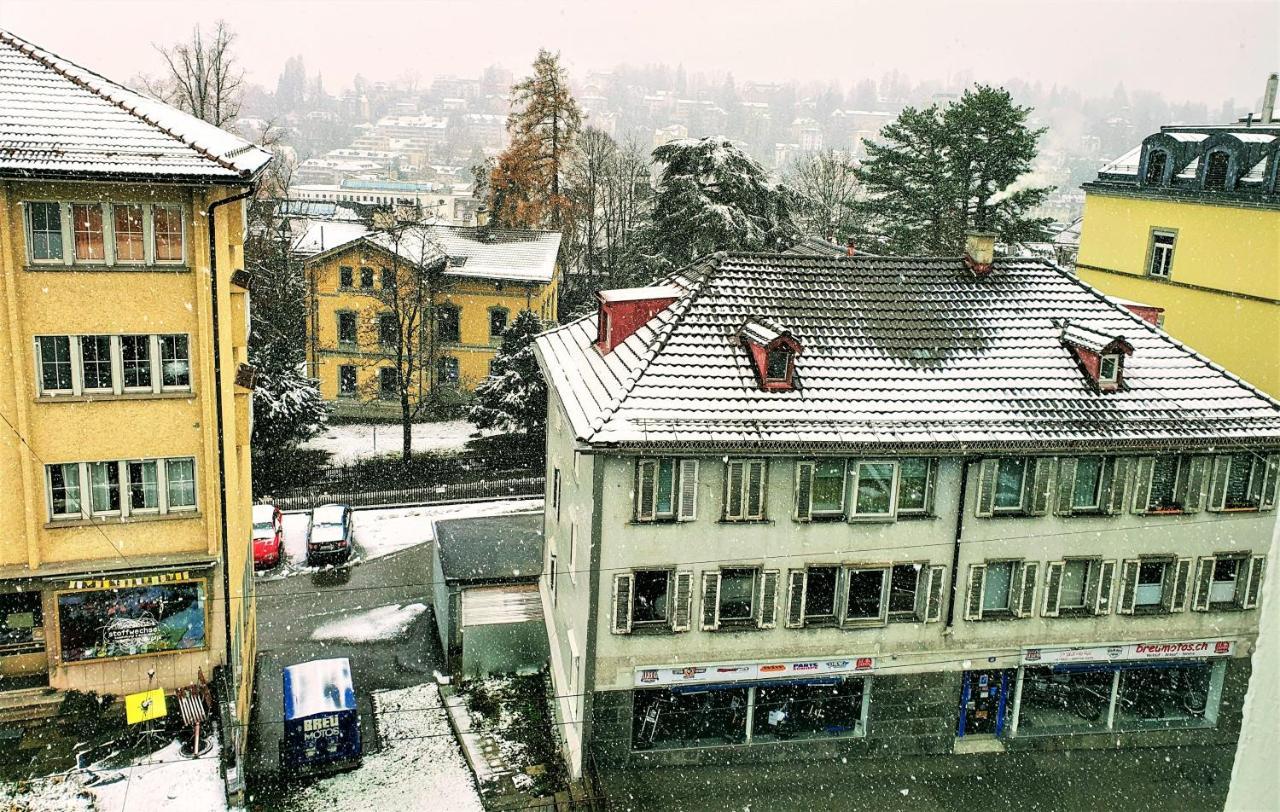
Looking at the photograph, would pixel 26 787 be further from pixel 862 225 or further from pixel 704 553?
pixel 862 225

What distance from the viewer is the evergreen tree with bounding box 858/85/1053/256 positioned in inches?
1845

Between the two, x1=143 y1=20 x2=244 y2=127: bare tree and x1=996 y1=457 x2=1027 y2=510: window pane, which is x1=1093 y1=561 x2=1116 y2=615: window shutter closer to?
x1=996 y1=457 x2=1027 y2=510: window pane

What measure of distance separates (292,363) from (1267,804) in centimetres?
4507

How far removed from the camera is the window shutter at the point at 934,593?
22375 millimetres

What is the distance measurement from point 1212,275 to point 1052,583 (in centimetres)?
1508

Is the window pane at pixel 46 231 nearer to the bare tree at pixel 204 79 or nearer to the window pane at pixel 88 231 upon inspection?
the window pane at pixel 88 231

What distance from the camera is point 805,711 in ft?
74.8

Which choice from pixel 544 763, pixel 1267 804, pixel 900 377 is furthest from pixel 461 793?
pixel 1267 804

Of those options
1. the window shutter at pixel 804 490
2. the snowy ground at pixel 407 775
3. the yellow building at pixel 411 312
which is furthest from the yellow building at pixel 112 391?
the yellow building at pixel 411 312

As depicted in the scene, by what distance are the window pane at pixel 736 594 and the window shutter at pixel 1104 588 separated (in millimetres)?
8108

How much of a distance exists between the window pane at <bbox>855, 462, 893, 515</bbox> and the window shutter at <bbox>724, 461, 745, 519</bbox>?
2.61 m

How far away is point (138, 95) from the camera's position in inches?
890

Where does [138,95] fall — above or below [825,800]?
above

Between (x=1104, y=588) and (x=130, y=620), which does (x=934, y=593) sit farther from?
(x=130, y=620)
